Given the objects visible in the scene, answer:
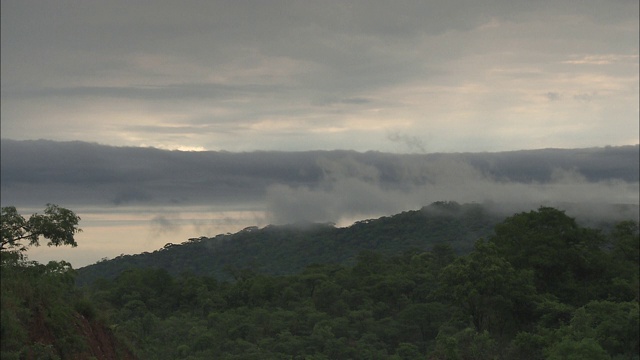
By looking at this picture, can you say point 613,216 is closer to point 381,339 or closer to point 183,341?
point 381,339

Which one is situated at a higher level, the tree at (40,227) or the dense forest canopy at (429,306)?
the tree at (40,227)

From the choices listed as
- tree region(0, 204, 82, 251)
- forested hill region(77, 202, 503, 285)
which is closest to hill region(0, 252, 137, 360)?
tree region(0, 204, 82, 251)

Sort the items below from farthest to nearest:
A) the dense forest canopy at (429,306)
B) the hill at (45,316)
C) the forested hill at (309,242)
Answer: the forested hill at (309,242), the dense forest canopy at (429,306), the hill at (45,316)

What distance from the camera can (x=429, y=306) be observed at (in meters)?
68.5

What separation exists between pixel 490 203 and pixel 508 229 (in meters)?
127

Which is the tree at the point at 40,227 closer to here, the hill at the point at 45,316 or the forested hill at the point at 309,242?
the hill at the point at 45,316

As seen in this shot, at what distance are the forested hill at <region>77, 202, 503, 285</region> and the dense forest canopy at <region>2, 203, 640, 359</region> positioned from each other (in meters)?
65.3

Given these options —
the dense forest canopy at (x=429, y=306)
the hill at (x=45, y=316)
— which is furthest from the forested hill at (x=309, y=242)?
the hill at (x=45, y=316)

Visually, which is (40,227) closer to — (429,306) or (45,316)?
(45,316)

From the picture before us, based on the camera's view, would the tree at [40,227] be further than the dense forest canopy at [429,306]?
No

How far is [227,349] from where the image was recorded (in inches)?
2376

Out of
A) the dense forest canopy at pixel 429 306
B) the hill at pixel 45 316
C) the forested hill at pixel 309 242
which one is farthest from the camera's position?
the forested hill at pixel 309 242

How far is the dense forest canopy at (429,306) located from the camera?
49.1 meters

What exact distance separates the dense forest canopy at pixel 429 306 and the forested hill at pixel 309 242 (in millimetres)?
65330
